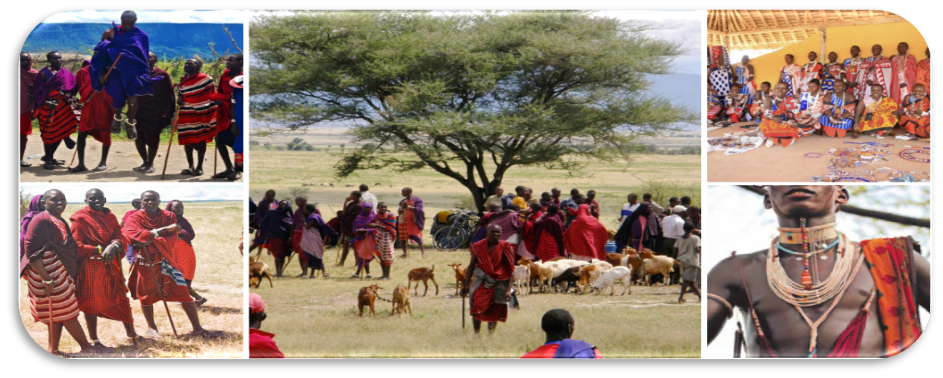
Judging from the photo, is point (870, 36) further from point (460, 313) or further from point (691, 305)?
point (460, 313)

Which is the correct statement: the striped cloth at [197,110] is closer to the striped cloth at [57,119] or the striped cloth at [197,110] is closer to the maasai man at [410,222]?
the striped cloth at [57,119]

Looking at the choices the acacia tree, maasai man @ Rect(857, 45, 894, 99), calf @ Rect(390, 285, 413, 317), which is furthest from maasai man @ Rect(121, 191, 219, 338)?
maasai man @ Rect(857, 45, 894, 99)

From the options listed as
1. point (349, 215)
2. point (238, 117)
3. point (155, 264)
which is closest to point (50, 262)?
point (155, 264)

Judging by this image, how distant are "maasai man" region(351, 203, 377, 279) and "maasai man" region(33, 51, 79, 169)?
7.49 ft

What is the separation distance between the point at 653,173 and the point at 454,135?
162 centimetres

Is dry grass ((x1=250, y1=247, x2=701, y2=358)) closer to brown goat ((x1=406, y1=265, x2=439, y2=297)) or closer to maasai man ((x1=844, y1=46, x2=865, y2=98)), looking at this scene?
brown goat ((x1=406, y1=265, x2=439, y2=297))

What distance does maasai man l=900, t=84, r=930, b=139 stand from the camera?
6.50 m

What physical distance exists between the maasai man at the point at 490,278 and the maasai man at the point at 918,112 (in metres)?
3.35

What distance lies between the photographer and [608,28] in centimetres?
654

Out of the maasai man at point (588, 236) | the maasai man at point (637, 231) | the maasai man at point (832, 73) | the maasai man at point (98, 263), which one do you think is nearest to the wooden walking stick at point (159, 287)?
the maasai man at point (98, 263)

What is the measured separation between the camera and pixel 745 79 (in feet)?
22.7

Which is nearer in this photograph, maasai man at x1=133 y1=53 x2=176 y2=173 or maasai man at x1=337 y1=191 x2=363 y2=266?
maasai man at x1=133 y1=53 x2=176 y2=173

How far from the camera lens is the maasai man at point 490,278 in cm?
624

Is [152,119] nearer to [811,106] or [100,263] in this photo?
[100,263]
